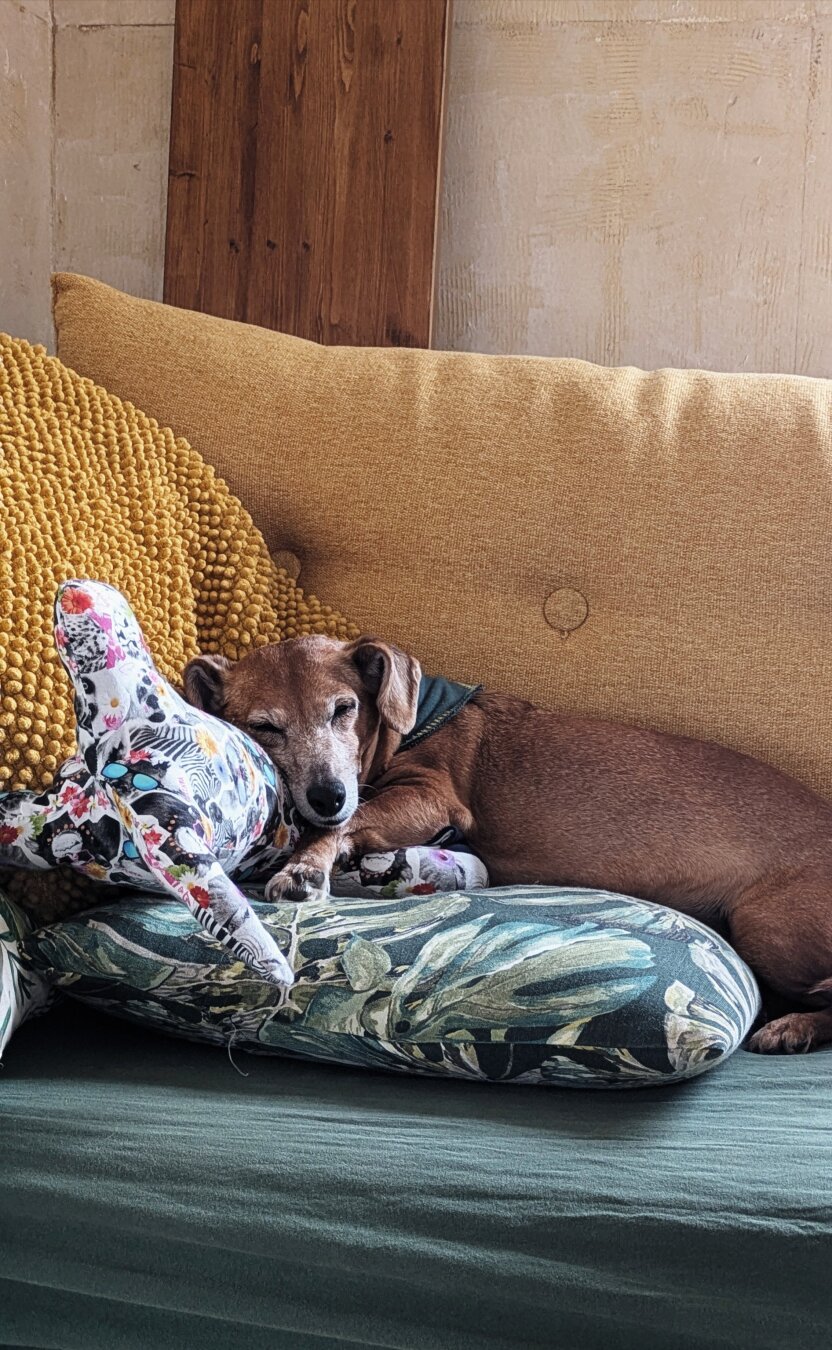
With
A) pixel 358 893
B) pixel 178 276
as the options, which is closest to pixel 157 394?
pixel 178 276

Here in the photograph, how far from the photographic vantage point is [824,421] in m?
1.74

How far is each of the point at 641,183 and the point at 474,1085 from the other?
5.72 feet

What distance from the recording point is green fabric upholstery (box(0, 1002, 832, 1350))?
2.92 feet

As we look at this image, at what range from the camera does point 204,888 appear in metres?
1.10

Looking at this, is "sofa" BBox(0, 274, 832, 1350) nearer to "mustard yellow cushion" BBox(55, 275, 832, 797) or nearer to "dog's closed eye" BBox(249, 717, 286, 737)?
"mustard yellow cushion" BBox(55, 275, 832, 797)

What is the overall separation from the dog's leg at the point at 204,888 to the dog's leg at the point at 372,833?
8.2 inches

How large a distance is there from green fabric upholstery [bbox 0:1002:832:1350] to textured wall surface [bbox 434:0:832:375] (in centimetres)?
160

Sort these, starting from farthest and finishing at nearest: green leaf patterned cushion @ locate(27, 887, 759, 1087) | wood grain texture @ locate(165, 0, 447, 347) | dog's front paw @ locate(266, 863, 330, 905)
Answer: wood grain texture @ locate(165, 0, 447, 347), dog's front paw @ locate(266, 863, 330, 905), green leaf patterned cushion @ locate(27, 887, 759, 1087)

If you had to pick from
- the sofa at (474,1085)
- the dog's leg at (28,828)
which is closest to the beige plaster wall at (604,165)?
the sofa at (474,1085)

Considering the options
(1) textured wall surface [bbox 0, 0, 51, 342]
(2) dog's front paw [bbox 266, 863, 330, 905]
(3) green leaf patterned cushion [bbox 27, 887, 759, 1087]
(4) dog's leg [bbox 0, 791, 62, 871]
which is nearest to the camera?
(3) green leaf patterned cushion [bbox 27, 887, 759, 1087]

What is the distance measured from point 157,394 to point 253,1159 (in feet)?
3.78

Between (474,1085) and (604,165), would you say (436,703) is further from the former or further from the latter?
(604,165)

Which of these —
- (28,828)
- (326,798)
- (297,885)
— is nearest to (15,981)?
(28,828)

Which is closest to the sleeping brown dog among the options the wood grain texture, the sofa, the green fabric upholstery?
the sofa
